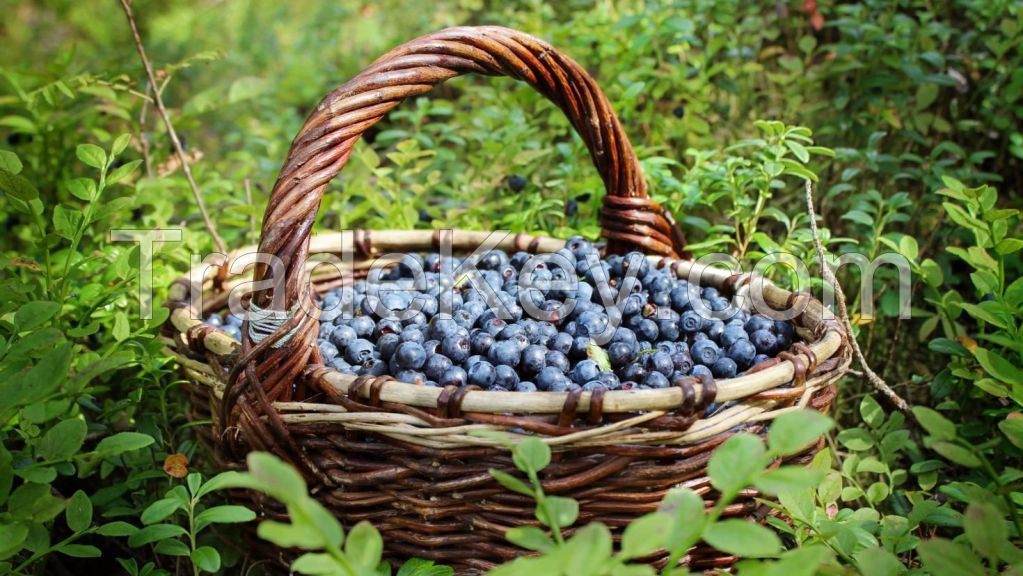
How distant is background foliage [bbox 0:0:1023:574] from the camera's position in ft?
3.13

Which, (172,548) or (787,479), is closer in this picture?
(787,479)

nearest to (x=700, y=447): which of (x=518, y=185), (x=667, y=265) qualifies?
(x=667, y=265)

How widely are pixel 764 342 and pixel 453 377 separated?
1.62ft

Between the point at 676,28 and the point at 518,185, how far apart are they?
0.56 meters

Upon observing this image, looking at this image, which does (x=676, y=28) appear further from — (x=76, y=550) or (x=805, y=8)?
(x=76, y=550)

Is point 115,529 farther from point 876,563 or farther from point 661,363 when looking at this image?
point 876,563

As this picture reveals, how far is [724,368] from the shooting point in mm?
1181

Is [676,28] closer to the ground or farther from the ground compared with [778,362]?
farther from the ground

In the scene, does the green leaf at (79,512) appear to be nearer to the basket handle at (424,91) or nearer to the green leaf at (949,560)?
the basket handle at (424,91)

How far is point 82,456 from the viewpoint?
0.93m

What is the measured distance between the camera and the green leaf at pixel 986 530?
0.73 metres

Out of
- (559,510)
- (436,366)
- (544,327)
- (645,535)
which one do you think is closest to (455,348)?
(436,366)

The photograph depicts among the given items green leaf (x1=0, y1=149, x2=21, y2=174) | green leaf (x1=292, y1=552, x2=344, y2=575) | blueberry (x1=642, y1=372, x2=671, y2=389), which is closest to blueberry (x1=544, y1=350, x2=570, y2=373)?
blueberry (x1=642, y1=372, x2=671, y2=389)

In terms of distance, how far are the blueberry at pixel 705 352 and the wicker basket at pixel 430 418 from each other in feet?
0.48
